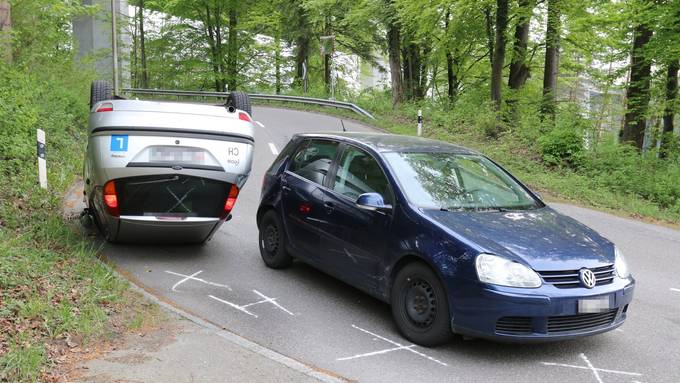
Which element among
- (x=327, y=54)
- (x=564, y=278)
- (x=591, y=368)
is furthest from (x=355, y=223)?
(x=327, y=54)

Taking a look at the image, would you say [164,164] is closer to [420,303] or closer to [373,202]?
[373,202]

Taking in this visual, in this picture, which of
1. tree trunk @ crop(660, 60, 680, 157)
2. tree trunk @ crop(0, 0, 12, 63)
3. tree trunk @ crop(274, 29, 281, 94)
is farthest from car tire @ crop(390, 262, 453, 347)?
tree trunk @ crop(274, 29, 281, 94)

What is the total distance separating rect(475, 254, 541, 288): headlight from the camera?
460 cm

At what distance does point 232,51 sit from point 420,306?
37395 mm

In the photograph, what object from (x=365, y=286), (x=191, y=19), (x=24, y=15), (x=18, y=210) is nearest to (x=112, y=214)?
(x=18, y=210)

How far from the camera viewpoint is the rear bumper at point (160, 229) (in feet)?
22.7

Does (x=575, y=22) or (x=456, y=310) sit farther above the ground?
(x=575, y=22)

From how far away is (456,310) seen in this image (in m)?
4.74

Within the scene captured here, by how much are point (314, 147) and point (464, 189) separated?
201 centimetres

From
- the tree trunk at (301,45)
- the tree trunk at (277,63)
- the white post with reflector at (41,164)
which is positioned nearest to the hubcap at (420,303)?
the white post with reflector at (41,164)

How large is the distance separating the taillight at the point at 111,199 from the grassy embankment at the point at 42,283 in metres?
0.51

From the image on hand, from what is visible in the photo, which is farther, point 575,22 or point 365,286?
point 575,22

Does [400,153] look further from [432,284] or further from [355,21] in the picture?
[355,21]

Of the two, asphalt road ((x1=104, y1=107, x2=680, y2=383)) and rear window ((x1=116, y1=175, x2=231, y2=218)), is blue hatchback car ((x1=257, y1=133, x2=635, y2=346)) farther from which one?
rear window ((x1=116, y1=175, x2=231, y2=218))
